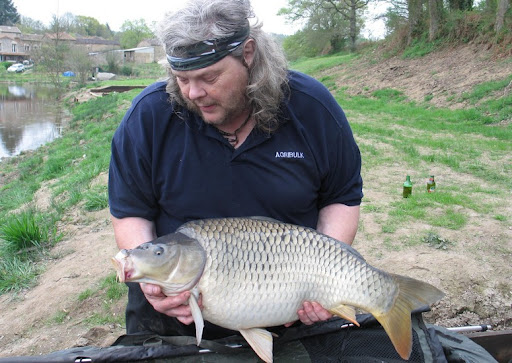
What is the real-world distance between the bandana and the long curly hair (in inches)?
0.7

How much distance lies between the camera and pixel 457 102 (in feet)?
38.6

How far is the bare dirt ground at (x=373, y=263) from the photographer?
3100mm

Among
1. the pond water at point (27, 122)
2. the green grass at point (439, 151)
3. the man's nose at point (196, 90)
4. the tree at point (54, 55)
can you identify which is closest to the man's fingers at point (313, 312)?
the man's nose at point (196, 90)

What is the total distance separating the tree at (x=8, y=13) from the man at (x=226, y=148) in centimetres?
8471

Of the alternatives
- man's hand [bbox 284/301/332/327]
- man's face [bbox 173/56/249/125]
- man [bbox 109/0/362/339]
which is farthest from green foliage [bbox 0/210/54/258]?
man's hand [bbox 284/301/332/327]

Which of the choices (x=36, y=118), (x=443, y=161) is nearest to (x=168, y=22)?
(x=443, y=161)

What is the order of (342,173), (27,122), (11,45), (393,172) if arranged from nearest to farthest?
1. (342,173)
2. (393,172)
3. (27,122)
4. (11,45)

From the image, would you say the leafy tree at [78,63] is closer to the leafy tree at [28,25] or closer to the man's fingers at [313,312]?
the man's fingers at [313,312]

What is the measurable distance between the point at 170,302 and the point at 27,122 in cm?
1978

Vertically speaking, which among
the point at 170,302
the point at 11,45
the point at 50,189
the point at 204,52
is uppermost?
the point at 11,45

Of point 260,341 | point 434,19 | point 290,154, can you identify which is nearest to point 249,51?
point 290,154

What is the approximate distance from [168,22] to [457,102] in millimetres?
11065

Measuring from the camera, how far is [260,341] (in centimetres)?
192

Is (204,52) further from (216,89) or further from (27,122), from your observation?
(27,122)
